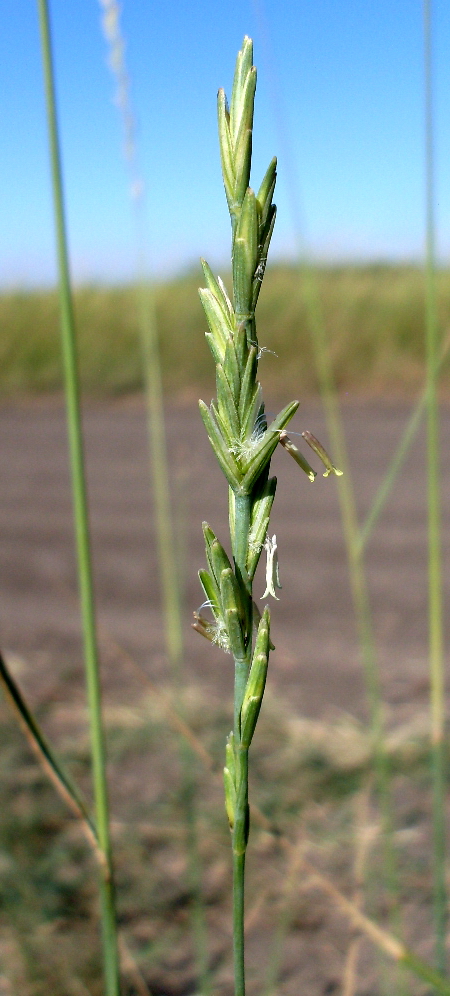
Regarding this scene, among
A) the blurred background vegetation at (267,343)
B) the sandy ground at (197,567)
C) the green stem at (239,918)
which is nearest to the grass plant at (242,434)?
the green stem at (239,918)

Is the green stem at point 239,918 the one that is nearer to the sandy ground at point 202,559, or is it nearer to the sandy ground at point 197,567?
the sandy ground at point 197,567

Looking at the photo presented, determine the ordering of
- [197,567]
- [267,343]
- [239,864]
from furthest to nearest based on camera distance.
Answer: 1. [267,343]
2. [197,567]
3. [239,864]

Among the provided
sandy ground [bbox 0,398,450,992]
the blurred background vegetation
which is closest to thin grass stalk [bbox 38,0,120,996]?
sandy ground [bbox 0,398,450,992]

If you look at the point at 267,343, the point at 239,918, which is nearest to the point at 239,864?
the point at 239,918

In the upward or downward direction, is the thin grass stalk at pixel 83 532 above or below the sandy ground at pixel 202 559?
above

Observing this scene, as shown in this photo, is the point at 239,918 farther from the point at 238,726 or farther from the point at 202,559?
the point at 202,559

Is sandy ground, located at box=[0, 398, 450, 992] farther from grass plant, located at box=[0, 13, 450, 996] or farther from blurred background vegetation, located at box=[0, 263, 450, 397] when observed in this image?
blurred background vegetation, located at box=[0, 263, 450, 397]

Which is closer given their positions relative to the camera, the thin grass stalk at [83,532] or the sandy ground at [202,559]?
the thin grass stalk at [83,532]
